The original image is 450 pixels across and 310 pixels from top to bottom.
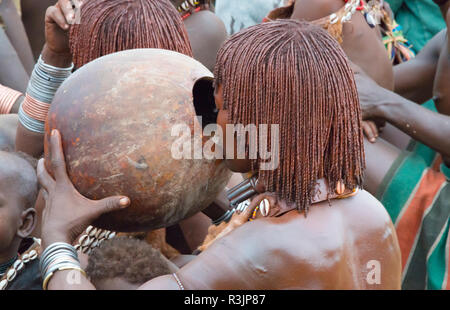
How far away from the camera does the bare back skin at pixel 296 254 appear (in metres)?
2.18

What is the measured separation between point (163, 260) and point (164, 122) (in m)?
0.69

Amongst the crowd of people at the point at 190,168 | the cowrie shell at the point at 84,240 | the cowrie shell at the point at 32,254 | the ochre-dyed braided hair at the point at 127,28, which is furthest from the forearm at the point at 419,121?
the cowrie shell at the point at 32,254

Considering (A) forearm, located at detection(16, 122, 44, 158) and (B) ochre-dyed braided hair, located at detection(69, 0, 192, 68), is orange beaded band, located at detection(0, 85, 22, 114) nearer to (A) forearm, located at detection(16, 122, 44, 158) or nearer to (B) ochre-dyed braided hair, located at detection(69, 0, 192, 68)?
(A) forearm, located at detection(16, 122, 44, 158)

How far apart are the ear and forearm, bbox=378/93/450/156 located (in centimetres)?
216

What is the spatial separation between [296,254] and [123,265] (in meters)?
0.83

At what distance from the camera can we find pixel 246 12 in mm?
5758

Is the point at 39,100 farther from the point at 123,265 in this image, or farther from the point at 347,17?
the point at 347,17

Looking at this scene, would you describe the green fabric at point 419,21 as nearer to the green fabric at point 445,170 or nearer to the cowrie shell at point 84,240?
the green fabric at point 445,170

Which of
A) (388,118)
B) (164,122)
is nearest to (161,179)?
(164,122)

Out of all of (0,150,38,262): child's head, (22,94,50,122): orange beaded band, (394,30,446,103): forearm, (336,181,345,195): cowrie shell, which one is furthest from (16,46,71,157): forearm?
(394,30,446,103): forearm

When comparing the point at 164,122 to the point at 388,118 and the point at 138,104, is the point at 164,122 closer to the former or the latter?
the point at 138,104

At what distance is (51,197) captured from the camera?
258 cm

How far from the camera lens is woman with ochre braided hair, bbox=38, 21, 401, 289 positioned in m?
2.19

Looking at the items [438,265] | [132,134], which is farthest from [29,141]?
[438,265]
